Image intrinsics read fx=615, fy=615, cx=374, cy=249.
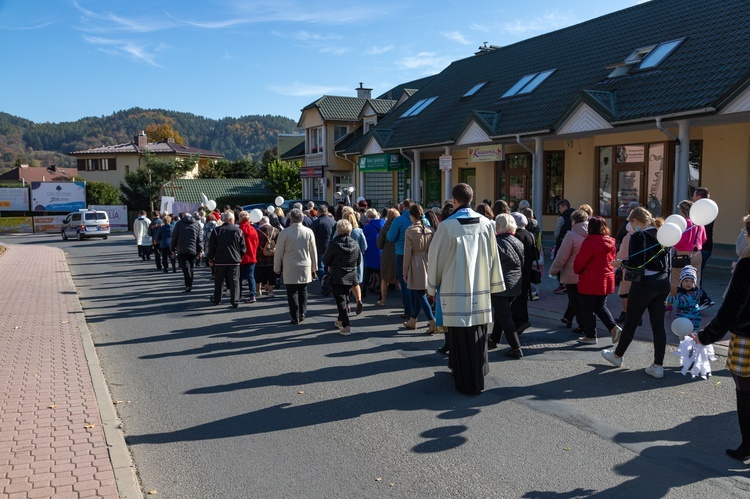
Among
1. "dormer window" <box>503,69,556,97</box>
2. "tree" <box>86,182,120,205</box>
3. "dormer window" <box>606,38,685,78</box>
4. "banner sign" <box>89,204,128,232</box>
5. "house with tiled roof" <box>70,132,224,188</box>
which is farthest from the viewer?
"house with tiled roof" <box>70,132,224,188</box>

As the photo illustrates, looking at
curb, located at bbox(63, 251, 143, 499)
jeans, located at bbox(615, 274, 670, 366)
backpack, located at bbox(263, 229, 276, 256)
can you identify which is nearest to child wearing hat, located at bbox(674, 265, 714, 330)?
jeans, located at bbox(615, 274, 670, 366)

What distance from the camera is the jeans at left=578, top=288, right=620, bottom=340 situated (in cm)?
801

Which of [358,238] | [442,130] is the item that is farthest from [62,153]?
[358,238]

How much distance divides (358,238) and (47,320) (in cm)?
553

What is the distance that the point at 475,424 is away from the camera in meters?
5.33

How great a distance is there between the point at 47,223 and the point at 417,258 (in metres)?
44.5

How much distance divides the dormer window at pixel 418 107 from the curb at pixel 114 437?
A: 20.4m

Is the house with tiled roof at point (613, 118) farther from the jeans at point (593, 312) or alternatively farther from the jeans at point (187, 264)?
the jeans at point (187, 264)

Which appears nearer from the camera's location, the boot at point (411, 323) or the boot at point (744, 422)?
the boot at point (744, 422)

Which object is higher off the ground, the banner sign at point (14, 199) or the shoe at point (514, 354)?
the banner sign at point (14, 199)

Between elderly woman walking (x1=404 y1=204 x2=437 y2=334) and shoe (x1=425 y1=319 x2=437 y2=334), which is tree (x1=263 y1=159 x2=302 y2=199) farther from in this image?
shoe (x1=425 y1=319 x2=437 y2=334)

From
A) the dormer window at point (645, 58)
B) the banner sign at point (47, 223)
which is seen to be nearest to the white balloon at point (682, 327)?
the dormer window at point (645, 58)

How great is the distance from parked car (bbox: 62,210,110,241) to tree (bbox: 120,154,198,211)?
1250 centimetres

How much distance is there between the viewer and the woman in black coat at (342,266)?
8.97 m
